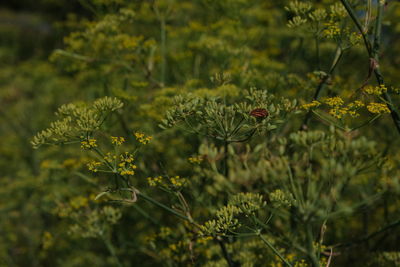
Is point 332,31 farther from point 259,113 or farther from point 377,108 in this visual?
point 259,113

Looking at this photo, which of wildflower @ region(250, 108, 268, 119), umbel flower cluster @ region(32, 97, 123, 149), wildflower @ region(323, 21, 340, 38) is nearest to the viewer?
wildflower @ region(250, 108, 268, 119)

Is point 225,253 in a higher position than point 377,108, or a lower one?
lower

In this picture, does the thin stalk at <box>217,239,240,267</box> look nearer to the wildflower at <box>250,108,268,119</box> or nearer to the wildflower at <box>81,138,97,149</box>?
the wildflower at <box>250,108,268,119</box>

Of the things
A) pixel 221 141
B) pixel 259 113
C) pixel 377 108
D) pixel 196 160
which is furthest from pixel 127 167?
pixel 377 108

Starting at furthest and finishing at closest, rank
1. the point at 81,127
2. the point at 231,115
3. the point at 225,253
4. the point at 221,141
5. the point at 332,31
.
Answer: the point at 221,141 < the point at 225,253 < the point at 332,31 < the point at 81,127 < the point at 231,115

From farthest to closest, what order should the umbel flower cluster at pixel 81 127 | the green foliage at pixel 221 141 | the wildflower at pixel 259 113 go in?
the umbel flower cluster at pixel 81 127 → the wildflower at pixel 259 113 → the green foliage at pixel 221 141

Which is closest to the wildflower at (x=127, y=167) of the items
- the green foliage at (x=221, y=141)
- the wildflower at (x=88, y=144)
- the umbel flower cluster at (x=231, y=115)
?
the green foliage at (x=221, y=141)

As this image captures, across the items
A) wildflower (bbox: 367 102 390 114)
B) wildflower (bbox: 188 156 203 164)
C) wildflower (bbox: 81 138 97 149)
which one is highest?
wildflower (bbox: 367 102 390 114)

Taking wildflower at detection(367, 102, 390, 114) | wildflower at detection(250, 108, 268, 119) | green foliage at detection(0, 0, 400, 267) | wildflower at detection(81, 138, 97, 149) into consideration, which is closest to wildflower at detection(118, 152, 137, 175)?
green foliage at detection(0, 0, 400, 267)

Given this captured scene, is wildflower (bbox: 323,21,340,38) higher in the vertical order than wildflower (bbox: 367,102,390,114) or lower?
higher

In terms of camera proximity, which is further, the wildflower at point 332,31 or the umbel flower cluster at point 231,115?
the wildflower at point 332,31

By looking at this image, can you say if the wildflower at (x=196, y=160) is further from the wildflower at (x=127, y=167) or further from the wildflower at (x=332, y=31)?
the wildflower at (x=332, y=31)

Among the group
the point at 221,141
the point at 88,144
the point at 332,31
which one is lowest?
the point at 221,141

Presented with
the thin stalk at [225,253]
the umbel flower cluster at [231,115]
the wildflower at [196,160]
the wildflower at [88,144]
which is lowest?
the thin stalk at [225,253]
